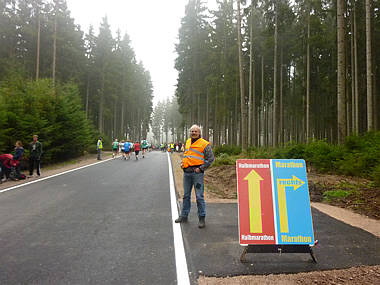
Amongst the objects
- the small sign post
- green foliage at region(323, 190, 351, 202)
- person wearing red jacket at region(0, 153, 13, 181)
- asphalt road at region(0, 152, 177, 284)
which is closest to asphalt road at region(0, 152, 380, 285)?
asphalt road at region(0, 152, 177, 284)

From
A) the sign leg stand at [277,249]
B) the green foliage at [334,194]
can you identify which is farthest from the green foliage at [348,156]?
the sign leg stand at [277,249]

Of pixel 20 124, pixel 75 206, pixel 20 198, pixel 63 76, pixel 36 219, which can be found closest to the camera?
pixel 36 219

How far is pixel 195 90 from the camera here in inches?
1383

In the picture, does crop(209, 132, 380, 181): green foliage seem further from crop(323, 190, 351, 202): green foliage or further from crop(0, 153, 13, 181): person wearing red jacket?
crop(0, 153, 13, 181): person wearing red jacket

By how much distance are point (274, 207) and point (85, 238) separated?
3173 millimetres

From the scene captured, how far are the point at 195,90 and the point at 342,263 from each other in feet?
107

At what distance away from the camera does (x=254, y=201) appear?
4.03 metres

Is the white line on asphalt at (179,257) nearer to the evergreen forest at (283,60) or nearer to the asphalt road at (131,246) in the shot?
the asphalt road at (131,246)

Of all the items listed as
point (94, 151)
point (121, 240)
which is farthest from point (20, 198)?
point (94, 151)

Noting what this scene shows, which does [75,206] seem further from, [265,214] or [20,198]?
[265,214]

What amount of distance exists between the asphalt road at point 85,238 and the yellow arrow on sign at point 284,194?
172 cm

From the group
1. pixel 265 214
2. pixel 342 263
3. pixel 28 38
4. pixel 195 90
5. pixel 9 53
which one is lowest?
pixel 342 263

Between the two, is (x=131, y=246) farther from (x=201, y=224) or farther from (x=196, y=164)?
(x=196, y=164)

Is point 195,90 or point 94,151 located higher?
point 195,90
